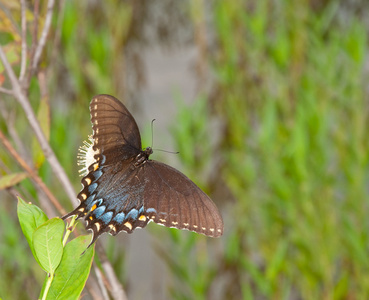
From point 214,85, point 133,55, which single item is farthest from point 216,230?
point 133,55

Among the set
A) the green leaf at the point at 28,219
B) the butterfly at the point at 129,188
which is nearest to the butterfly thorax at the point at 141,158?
the butterfly at the point at 129,188

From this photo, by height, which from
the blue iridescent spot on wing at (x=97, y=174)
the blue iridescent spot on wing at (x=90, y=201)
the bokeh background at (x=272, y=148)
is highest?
the blue iridescent spot on wing at (x=97, y=174)

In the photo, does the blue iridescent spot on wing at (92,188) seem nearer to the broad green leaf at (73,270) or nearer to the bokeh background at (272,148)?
the broad green leaf at (73,270)

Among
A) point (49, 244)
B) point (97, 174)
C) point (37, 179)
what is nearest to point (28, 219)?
point (49, 244)

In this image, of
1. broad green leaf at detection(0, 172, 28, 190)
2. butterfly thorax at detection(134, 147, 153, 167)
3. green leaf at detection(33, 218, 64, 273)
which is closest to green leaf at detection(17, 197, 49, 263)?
green leaf at detection(33, 218, 64, 273)

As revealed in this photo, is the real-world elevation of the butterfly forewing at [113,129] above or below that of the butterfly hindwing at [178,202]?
above

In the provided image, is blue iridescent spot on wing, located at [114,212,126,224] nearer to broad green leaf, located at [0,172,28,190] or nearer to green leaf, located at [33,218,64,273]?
broad green leaf, located at [0,172,28,190]

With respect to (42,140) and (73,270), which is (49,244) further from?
(42,140)

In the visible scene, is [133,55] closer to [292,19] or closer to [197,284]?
[292,19]
